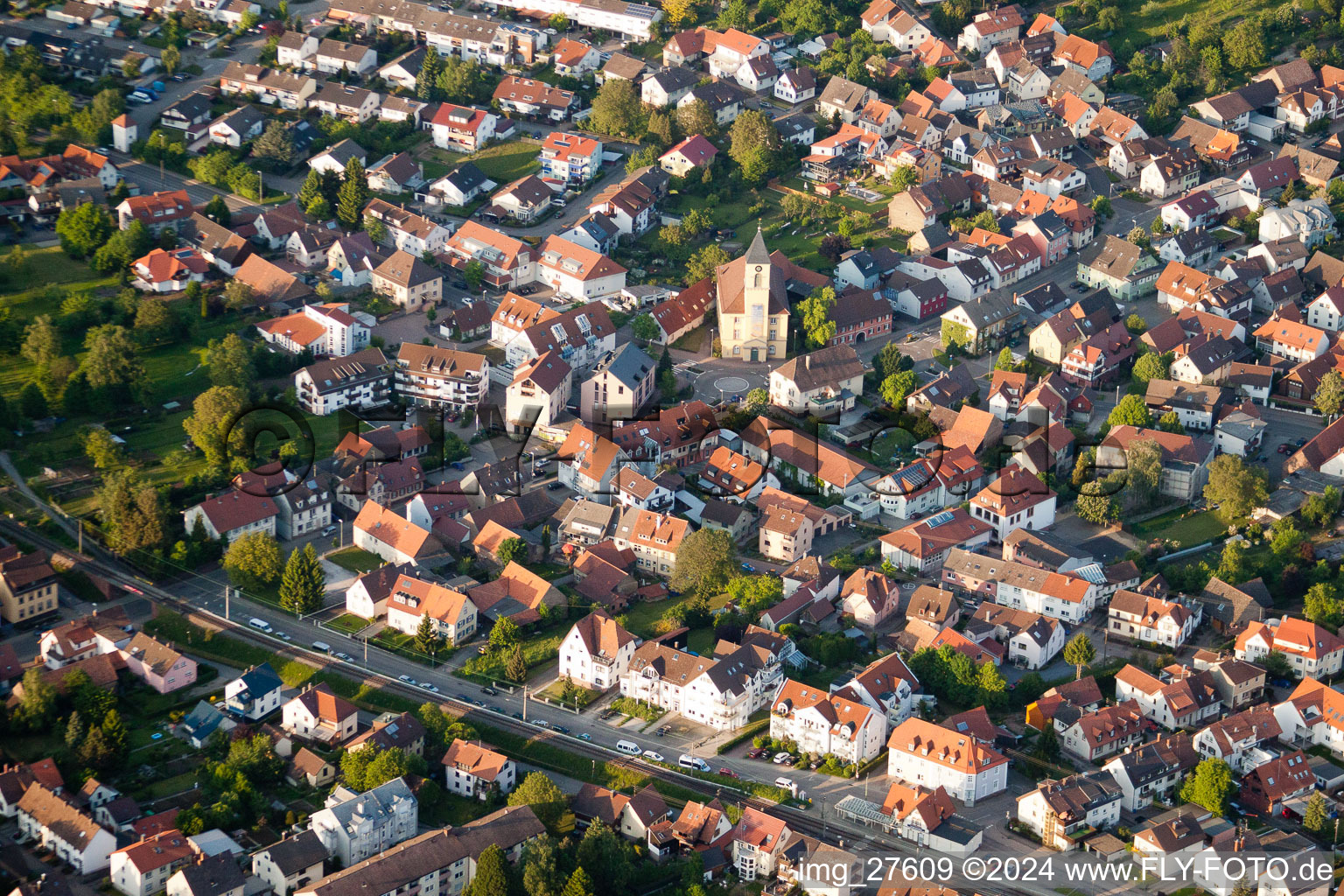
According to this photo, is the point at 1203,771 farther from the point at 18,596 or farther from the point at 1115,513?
the point at 18,596

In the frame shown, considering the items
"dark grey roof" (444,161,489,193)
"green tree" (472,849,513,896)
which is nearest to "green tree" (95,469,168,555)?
"green tree" (472,849,513,896)

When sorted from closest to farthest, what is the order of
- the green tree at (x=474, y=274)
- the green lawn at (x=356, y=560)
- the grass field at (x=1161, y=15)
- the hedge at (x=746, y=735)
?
1. the hedge at (x=746, y=735)
2. the green lawn at (x=356, y=560)
3. the green tree at (x=474, y=274)
4. the grass field at (x=1161, y=15)

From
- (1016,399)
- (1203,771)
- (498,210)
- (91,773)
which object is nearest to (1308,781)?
(1203,771)

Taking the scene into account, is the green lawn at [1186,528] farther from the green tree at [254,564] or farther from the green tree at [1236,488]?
the green tree at [254,564]

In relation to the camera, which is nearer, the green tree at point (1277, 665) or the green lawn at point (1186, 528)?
the green tree at point (1277, 665)

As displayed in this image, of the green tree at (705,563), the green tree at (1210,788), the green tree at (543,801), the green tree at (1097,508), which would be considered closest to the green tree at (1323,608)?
the green tree at (1097,508)

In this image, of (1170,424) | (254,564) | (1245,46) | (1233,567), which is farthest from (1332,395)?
(254,564)

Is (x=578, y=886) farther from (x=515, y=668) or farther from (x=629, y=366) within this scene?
(x=629, y=366)
